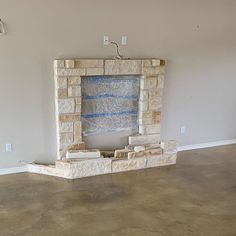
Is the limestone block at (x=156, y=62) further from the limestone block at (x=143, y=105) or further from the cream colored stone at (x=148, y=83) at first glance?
the limestone block at (x=143, y=105)

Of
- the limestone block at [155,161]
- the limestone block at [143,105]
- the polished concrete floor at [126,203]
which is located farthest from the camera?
the limestone block at [143,105]

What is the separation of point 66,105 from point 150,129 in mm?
1225

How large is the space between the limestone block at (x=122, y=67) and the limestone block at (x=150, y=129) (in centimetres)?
75

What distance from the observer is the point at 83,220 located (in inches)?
106

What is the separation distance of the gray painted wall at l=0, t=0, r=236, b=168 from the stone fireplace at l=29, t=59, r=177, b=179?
0.49ft

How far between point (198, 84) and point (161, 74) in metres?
0.72

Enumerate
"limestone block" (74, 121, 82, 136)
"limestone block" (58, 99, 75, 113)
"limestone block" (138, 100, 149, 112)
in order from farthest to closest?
"limestone block" (138, 100, 149, 112), "limestone block" (74, 121, 82, 136), "limestone block" (58, 99, 75, 113)

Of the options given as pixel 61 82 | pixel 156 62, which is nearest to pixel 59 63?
pixel 61 82

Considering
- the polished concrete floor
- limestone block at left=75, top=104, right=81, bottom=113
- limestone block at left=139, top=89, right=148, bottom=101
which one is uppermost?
limestone block at left=139, top=89, right=148, bottom=101

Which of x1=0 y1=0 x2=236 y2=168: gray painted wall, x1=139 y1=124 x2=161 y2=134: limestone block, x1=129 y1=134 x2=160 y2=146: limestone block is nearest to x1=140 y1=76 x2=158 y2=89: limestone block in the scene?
x1=0 y1=0 x2=236 y2=168: gray painted wall

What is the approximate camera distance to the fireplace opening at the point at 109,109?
3818 mm

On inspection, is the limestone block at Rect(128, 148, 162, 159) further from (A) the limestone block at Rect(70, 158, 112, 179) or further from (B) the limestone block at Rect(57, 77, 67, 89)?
(B) the limestone block at Rect(57, 77, 67, 89)

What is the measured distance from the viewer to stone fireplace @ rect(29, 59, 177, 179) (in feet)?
11.8

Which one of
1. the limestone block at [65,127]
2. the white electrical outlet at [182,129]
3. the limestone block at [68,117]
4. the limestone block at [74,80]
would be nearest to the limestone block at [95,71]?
the limestone block at [74,80]
